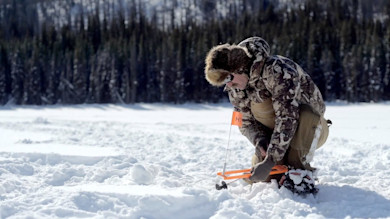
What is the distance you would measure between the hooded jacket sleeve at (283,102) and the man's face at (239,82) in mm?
203

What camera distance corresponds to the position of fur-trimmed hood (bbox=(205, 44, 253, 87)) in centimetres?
377

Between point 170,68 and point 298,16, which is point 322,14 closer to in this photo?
point 298,16

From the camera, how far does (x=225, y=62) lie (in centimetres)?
377

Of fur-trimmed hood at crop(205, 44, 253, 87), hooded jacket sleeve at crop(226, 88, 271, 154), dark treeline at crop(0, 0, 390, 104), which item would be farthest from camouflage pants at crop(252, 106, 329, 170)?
dark treeline at crop(0, 0, 390, 104)

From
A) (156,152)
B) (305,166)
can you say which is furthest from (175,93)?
(305,166)

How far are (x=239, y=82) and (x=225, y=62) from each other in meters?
0.29

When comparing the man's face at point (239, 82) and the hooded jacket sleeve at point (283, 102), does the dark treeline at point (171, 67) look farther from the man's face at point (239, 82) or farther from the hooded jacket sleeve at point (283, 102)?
the hooded jacket sleeve at point (283, 102)

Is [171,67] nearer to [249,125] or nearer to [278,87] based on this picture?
[249,125]

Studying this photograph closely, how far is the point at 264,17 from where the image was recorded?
7225 cm

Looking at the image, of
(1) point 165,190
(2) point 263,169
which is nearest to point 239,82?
(2) point 263,169

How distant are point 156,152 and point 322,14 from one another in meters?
72.3

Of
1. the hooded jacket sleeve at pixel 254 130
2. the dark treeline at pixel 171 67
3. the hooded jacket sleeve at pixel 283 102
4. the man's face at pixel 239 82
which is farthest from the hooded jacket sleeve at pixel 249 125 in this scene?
the dark treeline at pixel 171 67

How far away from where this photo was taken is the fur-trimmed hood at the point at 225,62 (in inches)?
148

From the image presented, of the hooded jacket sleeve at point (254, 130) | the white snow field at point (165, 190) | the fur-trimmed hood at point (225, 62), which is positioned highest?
the fur-trimmed hood at point (225, 62)
